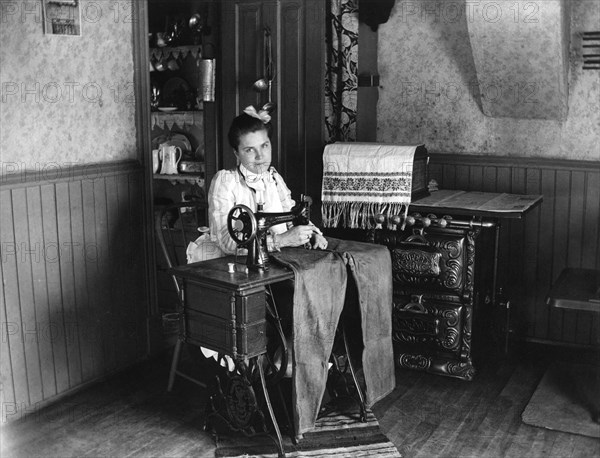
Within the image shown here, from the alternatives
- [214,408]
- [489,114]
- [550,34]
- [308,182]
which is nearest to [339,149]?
[308,182]

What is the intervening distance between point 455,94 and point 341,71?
77cm

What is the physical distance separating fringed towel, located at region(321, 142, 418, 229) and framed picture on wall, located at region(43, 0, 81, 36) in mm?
1588

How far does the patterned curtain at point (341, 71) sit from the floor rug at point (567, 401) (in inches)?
78.2

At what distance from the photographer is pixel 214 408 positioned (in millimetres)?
3680

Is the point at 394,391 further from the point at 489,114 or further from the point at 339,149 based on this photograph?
the point at 489,114

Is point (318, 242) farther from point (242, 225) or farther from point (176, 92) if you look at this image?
point (176, 92)

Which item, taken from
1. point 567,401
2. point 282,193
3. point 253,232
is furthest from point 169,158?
point 567,401

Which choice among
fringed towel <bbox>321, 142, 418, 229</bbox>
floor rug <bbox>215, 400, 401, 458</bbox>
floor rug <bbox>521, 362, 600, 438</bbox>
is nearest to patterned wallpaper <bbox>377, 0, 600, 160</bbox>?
fringed towel <bbox>321, 142, 418, 229</bbox>

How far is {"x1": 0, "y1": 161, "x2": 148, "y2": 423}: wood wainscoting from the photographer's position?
381 cm

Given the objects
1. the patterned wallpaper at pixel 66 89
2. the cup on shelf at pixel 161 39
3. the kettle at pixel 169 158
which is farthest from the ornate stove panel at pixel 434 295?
the cup on shelf at pixel 161 39

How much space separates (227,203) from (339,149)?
1.09m

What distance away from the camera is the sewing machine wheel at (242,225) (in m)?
3.28

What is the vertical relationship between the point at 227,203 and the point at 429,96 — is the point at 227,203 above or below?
below

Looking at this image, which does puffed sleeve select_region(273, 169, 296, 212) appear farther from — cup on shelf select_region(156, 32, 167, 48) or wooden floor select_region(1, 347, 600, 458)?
cup on shelf select_region(156, 32, 167, 48)
